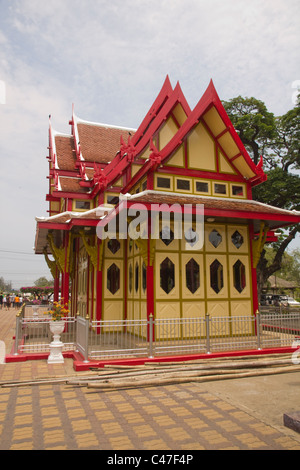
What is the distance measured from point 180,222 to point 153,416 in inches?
290

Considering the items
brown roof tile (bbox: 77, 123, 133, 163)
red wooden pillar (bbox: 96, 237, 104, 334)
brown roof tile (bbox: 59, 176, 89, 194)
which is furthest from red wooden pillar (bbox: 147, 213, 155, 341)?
brown roof tile (bbox: 77, 123, 133, 163)

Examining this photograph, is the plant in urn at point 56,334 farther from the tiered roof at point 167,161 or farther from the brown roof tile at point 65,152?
the brown roof tile at point 65,152

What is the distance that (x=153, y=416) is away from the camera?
5.39 meters

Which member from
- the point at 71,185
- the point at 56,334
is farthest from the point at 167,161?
the point at 71,185

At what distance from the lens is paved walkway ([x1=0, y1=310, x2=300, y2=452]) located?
4.41 m

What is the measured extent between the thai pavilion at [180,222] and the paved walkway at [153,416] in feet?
14.7

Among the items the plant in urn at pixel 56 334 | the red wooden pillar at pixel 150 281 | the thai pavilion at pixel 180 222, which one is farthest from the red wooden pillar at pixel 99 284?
the plant in urn at pixel 56 334

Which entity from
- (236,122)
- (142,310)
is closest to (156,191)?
(142,310)

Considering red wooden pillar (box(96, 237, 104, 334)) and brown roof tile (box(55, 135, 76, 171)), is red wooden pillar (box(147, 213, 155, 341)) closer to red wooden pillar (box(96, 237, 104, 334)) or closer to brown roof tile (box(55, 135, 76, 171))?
red wooden pillar (box(96, 237, 104, 334))

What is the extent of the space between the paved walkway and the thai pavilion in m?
4.47

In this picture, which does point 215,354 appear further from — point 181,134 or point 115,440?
point 181,134

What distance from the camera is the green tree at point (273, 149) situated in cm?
2491

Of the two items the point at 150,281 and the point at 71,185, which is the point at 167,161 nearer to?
the point at 150,281

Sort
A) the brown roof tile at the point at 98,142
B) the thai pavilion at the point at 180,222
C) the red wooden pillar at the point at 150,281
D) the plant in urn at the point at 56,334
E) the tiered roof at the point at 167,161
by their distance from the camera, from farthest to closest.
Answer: the brown roof tile at the point at 98,142
the tiered roof at the point at 167,161
the thai pavilion at the point at 180,222
the red wooden pillar at the point at 150,281
the plant in urn at the point at 56,334
